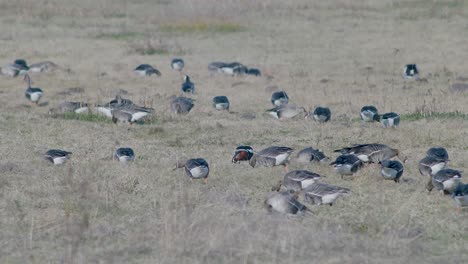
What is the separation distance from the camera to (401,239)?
887 centimetres

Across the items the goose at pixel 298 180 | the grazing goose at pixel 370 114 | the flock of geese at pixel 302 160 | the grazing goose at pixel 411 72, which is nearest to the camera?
the flock of geese at pixel 302 160

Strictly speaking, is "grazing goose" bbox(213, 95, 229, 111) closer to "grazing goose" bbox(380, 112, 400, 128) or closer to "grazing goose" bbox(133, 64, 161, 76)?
"grazing goose" bbox(380, 112, 400, 128)

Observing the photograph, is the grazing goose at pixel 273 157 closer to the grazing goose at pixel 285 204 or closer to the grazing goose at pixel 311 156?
the grazing goose at pixel 311 156

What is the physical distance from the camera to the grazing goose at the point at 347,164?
A: 1146cm

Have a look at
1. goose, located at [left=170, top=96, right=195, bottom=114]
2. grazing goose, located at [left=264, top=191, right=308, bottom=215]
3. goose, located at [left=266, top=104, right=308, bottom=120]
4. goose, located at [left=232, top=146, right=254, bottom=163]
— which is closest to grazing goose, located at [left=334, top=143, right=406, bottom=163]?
goose, located at [left=232, top=146, right=254, bottom=163]

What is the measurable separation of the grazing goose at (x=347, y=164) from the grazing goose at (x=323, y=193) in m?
1.29

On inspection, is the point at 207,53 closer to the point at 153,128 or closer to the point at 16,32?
the point at 16,32

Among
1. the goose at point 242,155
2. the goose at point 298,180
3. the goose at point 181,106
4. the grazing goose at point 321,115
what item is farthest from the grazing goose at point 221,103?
the goose at point 298,180

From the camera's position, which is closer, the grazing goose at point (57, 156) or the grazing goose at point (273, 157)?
the grazing goose at point (273, 157)

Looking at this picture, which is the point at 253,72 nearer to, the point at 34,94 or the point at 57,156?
the point at 34,94

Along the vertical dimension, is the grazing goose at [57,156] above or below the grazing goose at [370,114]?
below

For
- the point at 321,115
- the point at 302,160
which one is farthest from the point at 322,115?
the point at 302,160

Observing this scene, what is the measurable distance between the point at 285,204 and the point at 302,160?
3004 millimetres

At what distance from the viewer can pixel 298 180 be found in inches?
426
